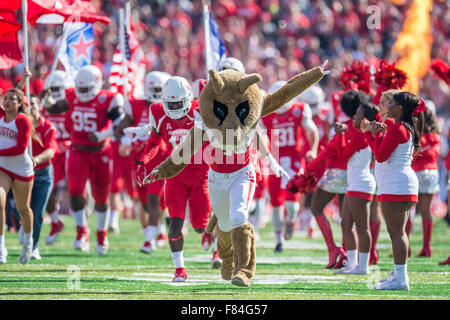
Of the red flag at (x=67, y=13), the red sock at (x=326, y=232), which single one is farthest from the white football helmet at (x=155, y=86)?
the red sock at (x=326, y=232)

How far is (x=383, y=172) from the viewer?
7.66m

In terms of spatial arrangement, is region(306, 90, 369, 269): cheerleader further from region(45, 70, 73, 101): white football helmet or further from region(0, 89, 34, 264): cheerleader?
region(45, 70, 73, 101): white football helmet

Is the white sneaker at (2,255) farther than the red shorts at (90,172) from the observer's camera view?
No

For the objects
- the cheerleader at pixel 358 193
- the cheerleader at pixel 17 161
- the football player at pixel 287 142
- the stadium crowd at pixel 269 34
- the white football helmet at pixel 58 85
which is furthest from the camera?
the stadium crowd at pixel 269 34

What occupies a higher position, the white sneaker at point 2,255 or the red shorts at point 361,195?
the red shorts at point 361,195

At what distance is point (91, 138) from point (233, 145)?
411 cm

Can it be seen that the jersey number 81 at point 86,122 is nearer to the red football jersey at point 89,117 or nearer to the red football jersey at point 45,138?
the red football jersey at point 89,117

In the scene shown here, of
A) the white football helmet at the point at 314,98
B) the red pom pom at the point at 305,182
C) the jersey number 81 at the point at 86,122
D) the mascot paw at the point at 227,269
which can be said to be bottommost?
the mascot paw at the point at 227,269

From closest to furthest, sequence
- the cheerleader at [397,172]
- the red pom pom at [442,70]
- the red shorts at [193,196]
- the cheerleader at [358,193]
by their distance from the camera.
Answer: the cheerleader at [397,172]
the red shorts at [193,196]
the cheerleader at [358,193]
the red pom pom at [442,70]

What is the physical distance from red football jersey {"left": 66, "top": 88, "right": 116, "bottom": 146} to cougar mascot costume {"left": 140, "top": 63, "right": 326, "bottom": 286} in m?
3.52

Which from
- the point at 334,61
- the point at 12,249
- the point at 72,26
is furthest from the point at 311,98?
the point at 334,61

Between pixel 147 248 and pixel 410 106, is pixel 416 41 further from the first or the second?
pixel 410 106

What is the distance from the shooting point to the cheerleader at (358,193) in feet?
28.9
